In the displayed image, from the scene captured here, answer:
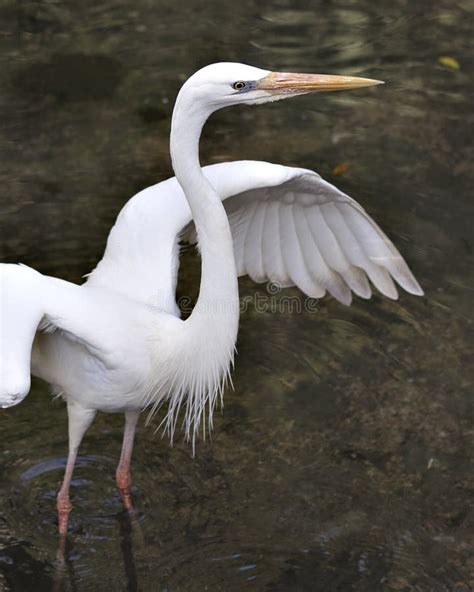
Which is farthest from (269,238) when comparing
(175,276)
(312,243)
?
(175,276)

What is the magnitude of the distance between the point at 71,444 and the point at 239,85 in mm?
1625

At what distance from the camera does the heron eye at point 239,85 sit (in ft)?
11.3

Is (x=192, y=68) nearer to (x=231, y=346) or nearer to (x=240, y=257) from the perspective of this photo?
(x=240, y=257)

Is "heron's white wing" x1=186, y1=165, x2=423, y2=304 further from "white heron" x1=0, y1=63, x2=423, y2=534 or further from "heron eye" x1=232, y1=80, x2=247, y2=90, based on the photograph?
"heron eye" x1=232, y1=80, x2=247, y2=90

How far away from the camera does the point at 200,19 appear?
24.6 ft

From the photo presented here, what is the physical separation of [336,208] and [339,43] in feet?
9.78

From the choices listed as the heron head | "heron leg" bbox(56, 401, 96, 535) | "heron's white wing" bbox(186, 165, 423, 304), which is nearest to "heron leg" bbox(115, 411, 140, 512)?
"heron leg" bbox(56, 401, 96, 535)

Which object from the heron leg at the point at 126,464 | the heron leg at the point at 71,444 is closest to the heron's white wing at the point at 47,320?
the heron leg at the point at 71,444

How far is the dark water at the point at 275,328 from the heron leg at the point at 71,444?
0.29ft

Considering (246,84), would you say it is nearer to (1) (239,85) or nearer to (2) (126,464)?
(1) (239,85)

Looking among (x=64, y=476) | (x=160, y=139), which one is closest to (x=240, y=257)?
(x=64, y=476)

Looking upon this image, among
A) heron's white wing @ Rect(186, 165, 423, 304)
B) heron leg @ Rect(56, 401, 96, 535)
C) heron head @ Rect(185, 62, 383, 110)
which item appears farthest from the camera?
heron's white wing @ Rect(186, 165, 423, 304)

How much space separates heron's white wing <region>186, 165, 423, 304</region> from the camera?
14.8 feet

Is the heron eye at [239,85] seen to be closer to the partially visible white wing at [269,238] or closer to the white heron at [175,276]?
the white heron at [175,276]
